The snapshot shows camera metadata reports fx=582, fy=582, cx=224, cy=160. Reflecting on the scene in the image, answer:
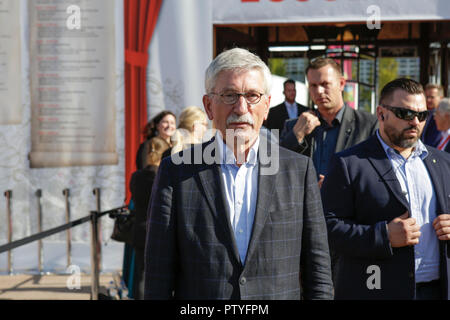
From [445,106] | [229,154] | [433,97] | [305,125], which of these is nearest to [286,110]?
[433,97]

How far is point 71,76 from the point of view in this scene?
21.5 feet

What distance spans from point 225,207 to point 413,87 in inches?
55.5

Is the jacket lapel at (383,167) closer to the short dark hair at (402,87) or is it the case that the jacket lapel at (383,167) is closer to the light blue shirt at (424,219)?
the light blue shirt at (424,219)

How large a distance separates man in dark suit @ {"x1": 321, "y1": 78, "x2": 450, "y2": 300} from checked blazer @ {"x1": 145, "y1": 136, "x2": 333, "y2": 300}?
837mm

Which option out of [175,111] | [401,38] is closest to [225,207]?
[175,111]

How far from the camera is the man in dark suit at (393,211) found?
2.57 metres

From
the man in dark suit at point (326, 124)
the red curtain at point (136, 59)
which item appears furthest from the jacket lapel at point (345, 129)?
the red curtain at point (136, 59)

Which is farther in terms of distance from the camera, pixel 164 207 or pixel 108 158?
pixel 108 158

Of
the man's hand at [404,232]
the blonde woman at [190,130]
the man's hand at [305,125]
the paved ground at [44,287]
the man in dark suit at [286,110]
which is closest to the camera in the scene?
the man's hand at [404,232]

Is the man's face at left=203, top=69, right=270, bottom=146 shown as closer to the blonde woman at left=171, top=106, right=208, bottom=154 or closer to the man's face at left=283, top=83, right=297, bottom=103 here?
the blonde woman at left=171, top=106, right=208, bottom=154

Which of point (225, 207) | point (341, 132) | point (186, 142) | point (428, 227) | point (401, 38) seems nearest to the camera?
point (225, 207)

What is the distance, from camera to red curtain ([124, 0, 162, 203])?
21.4 ft

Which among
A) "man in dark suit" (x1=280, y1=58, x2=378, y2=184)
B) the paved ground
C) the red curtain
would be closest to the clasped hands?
"man in dark suit" (x1=280, y1=58, x2=378, y2=184)
